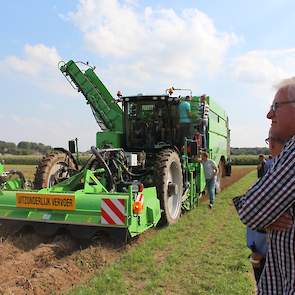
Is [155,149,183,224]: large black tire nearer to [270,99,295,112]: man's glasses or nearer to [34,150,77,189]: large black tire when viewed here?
[34,150,77,189]: large black tire

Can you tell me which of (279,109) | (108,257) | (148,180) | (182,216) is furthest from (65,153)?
(279,109)

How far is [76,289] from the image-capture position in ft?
14.6

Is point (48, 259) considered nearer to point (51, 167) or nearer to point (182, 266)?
point (182, 266)

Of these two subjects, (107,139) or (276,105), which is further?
(107,139)

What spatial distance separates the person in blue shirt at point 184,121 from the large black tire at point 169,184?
153 centimetres

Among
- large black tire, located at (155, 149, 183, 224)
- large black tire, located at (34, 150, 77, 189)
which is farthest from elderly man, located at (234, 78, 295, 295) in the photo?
large black tire, located at (34, 150, 77, 189)

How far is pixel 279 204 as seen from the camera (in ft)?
5.11

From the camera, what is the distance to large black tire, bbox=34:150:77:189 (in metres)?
7.97

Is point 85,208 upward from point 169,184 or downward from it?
downward

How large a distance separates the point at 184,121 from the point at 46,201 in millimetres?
4417

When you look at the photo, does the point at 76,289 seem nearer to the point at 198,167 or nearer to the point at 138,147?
the point at 138,147

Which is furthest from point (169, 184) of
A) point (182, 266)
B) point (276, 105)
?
point (276, 105)

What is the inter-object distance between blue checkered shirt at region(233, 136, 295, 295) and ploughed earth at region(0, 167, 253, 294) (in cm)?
316

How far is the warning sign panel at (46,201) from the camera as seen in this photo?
6289 millimetres
